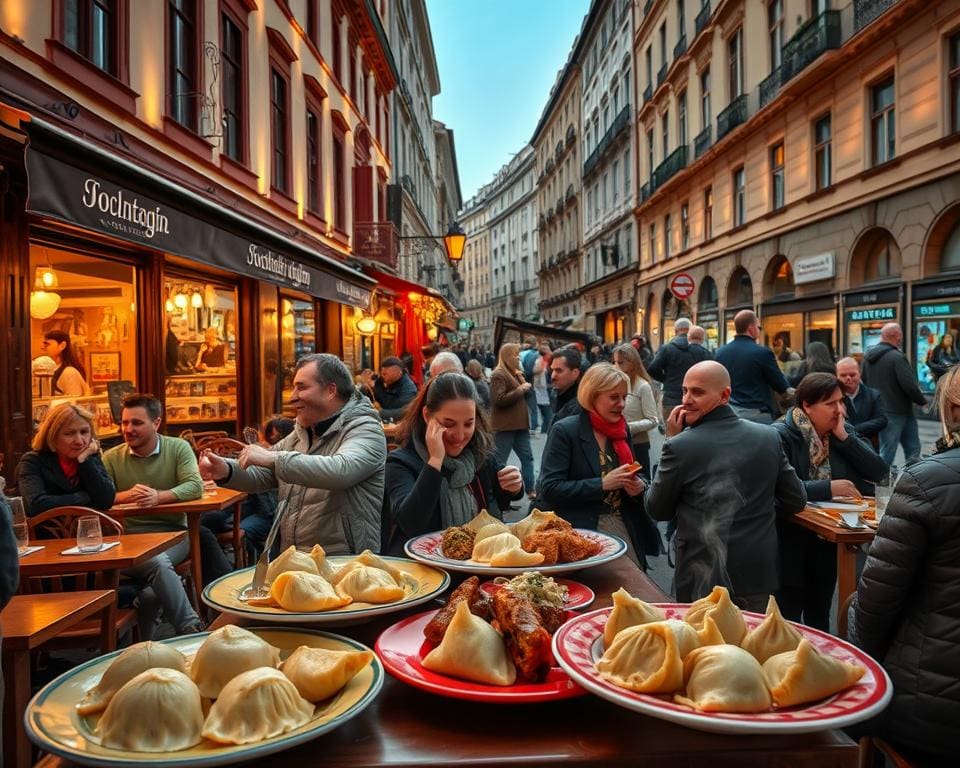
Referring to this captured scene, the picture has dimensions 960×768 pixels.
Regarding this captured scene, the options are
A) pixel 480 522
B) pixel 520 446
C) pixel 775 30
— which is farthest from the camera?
pixel 775 30

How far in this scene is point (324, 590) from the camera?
1881mm

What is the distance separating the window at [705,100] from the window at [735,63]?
1934mm

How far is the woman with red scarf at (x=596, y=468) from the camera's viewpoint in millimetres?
4023

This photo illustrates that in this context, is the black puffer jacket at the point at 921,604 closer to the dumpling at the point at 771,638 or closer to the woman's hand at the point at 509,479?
the dumpling at the point at 771,638

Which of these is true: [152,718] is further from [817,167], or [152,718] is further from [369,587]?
[817,167]

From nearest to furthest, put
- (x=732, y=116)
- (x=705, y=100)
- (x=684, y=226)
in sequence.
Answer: (x=732, y=116)
(x=705, y=100)
(x=684, y=226)

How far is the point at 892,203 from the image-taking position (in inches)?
638

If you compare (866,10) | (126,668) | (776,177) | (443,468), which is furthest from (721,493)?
(776,177)

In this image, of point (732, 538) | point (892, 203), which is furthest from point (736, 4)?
point (732, 538)

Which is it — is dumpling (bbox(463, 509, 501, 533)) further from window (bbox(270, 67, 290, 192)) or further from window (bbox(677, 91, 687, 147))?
window (bbox(677, 91, 687, 147))

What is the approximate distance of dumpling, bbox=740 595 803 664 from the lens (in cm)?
153

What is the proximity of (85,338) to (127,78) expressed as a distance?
293 cm

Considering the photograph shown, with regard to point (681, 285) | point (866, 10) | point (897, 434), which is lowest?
point (897, 434)

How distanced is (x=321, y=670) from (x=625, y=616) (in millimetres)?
642
